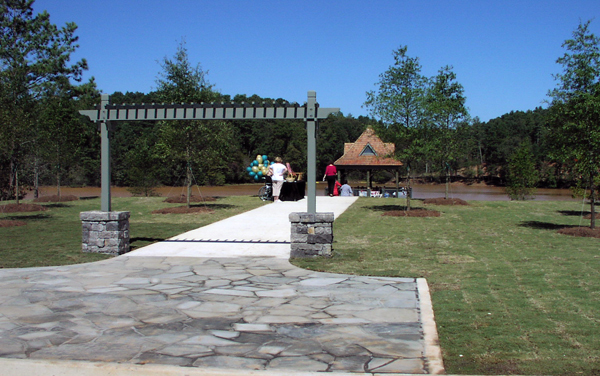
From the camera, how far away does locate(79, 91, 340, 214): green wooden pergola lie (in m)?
9.42

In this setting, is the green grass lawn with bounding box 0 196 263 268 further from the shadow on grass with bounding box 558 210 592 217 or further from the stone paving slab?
the shadow on grass with bounding box 558 210 592 217

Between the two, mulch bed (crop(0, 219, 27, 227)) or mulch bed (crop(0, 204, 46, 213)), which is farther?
mulch bed (crop(0, 204, 46, 213))

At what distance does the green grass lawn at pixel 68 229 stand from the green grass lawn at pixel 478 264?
1.2 inches

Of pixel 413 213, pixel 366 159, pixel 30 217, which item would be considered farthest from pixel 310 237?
pixel 366 159

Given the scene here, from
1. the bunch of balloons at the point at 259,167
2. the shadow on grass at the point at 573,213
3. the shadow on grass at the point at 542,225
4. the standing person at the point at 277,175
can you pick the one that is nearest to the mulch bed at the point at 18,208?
the standing person at the point at 277,175

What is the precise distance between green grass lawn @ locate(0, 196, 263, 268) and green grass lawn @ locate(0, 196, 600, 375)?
31mm

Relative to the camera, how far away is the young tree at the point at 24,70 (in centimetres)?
1505

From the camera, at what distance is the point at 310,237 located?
946 cm

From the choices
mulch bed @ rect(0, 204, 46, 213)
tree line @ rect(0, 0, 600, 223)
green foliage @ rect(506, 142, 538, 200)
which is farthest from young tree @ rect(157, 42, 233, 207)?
green foliage @ rect(506, 142, 538, 200)

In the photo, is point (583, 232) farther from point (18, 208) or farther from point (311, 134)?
point (18, 208)

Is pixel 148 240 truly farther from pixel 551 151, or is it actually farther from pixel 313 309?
pixel 551 151

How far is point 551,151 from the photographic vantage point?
12.6m

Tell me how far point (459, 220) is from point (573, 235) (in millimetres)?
3884

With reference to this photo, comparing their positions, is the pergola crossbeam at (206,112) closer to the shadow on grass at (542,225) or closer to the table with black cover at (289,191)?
the shadow on grass at (542,225)
